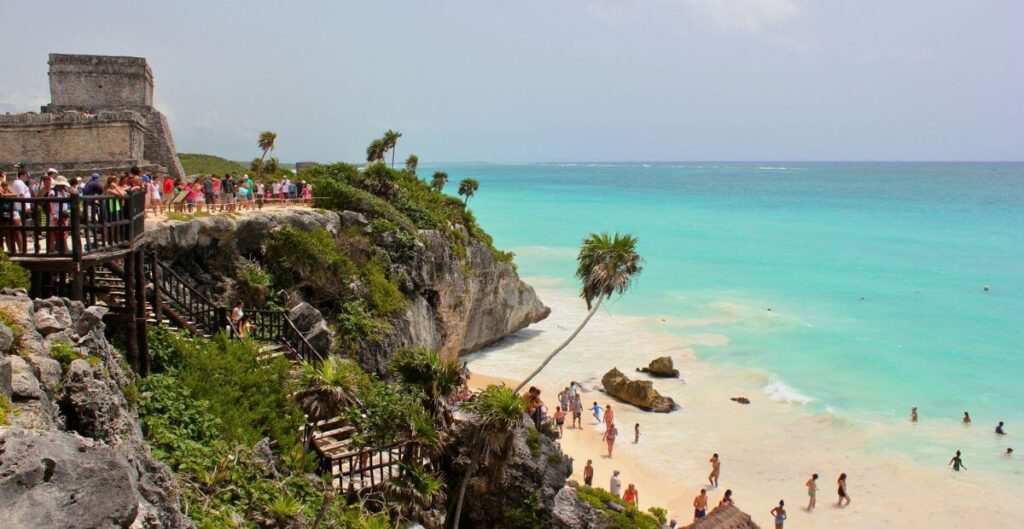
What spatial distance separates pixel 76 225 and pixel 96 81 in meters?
20.4

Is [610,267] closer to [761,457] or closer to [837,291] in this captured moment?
[761,457]

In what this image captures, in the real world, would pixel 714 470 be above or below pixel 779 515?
above

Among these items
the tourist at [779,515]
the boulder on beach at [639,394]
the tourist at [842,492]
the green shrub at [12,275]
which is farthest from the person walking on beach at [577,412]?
the green shrub at [12,275]

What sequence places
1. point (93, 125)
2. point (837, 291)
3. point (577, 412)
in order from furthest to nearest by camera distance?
point (837, 291) < point (577, 412) < point (93, 125)

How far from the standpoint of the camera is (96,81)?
86.3 feet

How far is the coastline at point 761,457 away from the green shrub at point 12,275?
16175mm

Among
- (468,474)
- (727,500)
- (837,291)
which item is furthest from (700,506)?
(837,291)

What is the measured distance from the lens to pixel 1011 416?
29.1 metres

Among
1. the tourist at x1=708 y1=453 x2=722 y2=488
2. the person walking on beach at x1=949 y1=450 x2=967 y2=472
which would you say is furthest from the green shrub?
the person walking on beach at x1=949 y1=450 x2=967 y2=472

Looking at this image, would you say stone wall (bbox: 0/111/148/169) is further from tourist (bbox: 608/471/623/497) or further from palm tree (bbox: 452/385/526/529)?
tourist (bbox: 608/471/623/497)

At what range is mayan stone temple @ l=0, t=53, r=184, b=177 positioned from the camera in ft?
68.9

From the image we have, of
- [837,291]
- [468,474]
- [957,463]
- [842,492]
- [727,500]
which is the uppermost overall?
[468,474]

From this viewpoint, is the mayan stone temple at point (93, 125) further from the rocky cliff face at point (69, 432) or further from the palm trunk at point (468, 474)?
the palm trunk at point (468, 474)

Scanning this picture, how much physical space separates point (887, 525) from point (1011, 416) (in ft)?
43.9
